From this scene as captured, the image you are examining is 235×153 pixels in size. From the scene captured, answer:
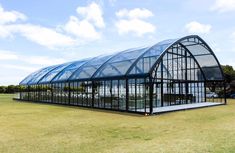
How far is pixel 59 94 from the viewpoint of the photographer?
79.8 feet

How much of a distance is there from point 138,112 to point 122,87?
8.32ft

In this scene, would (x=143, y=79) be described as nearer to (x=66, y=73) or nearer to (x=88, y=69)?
(x=88, y=69)

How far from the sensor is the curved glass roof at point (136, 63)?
16641mm

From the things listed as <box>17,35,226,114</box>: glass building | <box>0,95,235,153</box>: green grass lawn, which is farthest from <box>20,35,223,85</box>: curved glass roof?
<box>0,95,235,153</box>: green grass lawn

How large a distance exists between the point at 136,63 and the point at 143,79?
1454 mm

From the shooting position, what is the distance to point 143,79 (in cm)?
1753

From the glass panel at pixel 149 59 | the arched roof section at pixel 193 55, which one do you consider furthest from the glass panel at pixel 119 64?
the arched roof section at pixel 193 55

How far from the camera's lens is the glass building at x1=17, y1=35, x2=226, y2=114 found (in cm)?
1686

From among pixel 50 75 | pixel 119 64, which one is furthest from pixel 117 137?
pixel 50 75

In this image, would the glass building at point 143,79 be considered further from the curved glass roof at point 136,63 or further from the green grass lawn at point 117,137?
the green grass lawn at point 117,137

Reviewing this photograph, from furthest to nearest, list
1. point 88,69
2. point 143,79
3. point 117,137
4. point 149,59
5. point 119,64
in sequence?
1. point 88,69
2. point 119,64
3. point 143,79
4. point 149,59
5. point 117,137

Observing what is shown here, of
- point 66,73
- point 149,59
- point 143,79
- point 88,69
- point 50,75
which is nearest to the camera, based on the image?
point 149,59

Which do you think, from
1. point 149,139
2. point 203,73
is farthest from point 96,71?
point 149,139

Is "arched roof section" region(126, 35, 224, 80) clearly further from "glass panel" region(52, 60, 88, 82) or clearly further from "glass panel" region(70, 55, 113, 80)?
"glass panel" region(52, 60, 88, 82)
